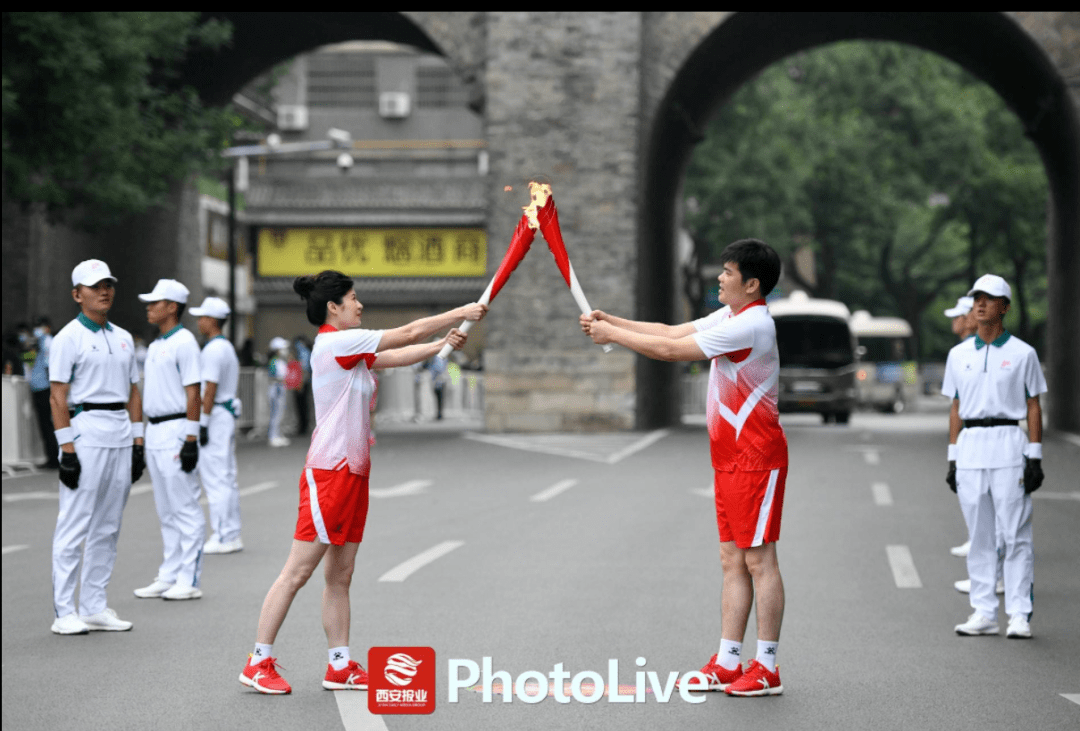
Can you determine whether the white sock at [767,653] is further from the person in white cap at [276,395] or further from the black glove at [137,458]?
the person in white cap at [276,395]

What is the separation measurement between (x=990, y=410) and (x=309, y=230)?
45384 millimetres

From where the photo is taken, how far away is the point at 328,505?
702 cm

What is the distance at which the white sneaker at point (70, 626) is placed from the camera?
9023 mm

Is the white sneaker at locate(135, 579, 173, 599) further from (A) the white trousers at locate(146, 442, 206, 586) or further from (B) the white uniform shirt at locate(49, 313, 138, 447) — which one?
(B) the white uniform shirt at locate(49, 313, 138, 447)

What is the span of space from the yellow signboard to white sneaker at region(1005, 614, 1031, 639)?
43.6 m

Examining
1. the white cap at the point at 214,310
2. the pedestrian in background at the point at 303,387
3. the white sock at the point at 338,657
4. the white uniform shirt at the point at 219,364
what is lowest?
the pedestrian in background at the point at 303,387

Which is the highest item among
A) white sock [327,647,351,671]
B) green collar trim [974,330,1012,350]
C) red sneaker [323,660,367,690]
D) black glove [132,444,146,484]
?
green collar trim [974,330,1012,350]

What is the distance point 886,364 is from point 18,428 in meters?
35.7

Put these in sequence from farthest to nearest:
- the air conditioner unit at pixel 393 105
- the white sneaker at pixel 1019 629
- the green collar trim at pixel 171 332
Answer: the air conditioner unit at pixel 393 105, the green collar trim at pixel 171 332, the white sneaker at pixel 1019 629

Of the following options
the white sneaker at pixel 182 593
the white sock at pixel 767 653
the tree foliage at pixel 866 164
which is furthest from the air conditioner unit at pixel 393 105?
the white sock at pixel 767 653

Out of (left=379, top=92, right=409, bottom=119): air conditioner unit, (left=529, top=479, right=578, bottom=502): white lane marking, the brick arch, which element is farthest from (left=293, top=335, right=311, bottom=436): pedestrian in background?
(left=379, top=92, right=409, bottom=119): air conditioner unit

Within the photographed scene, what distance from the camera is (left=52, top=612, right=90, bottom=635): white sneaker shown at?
9.02 meters

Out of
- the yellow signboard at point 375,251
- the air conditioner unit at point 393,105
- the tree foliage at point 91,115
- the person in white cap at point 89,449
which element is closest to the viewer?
the person in white cap at point 89,449

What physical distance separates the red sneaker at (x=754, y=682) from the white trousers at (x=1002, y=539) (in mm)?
2297
